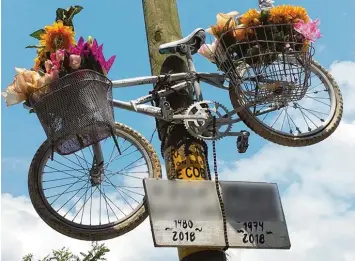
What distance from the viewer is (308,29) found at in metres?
3.27

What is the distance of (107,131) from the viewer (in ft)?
10.5

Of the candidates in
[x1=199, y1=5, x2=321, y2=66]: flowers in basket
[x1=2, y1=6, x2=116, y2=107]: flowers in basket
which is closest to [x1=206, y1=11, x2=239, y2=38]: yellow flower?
[x1=199, y1=5, x2=321, y2=66]: flowers in basket

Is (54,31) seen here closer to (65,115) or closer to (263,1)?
(65,115)

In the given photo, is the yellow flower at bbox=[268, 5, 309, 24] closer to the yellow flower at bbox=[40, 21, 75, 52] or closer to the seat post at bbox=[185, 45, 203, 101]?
the seat post at bbox=[185, 45, 203, 101]

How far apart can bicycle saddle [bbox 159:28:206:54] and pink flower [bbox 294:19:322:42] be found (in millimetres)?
547

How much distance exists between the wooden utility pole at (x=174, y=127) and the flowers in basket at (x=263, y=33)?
315mm

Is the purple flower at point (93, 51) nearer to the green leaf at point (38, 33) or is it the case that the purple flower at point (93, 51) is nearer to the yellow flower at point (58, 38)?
the yellow flower at point (58, 38)

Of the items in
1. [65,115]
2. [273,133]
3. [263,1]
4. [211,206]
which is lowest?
[211,206]

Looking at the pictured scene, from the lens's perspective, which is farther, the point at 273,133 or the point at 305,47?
the point at 273,133

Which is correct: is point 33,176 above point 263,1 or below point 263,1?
below

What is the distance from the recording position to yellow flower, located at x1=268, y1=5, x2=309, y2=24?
10.6 feet

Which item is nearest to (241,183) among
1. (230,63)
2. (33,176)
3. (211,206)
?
(211,206)

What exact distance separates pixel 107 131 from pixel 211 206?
0.72m

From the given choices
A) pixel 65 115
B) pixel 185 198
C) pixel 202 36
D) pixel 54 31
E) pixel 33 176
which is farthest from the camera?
pixel 33 176
